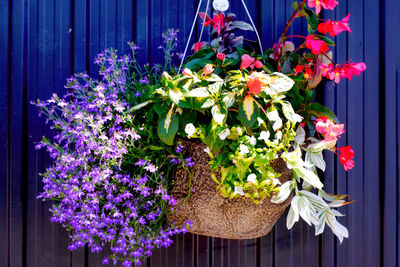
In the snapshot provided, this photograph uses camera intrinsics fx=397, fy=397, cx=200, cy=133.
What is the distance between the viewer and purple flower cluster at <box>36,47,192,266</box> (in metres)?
1.21

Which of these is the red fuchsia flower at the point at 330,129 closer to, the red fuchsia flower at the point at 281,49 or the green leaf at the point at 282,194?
the green leaf at the point at 282,194

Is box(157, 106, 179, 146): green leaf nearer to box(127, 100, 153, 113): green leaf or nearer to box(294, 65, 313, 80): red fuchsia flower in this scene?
box(127, 100, 153, 113): green leaf

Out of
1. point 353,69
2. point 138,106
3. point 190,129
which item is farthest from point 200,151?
point 353,69

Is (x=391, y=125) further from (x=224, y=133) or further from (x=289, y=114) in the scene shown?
(x=224, y=133)

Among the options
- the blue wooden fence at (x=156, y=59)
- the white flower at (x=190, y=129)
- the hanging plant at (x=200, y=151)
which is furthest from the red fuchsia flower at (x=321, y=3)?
the white flower at (x=190, y=129)

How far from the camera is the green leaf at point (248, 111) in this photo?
1.13 meters

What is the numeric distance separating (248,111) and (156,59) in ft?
2.20

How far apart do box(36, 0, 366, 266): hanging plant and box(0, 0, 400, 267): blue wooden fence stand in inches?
13.4

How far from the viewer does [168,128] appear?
116cm

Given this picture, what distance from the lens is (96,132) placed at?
3.96ft

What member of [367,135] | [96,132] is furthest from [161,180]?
[367,135]

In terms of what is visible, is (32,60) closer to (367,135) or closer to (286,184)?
(286,184)

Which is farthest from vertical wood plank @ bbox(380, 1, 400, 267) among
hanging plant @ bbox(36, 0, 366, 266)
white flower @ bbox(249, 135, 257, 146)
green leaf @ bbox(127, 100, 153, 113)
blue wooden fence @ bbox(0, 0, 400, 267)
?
green leaf @ bbox(127, 100, 153, 113)

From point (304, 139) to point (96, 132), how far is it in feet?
2.20
